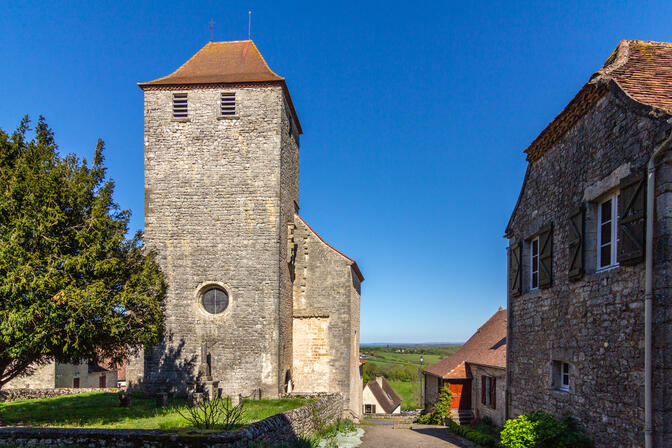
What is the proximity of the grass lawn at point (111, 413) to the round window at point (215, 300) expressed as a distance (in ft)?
10.6

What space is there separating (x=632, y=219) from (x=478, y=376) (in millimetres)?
14981

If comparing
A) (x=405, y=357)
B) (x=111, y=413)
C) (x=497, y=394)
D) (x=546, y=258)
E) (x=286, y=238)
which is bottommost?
(x=405, y=357)

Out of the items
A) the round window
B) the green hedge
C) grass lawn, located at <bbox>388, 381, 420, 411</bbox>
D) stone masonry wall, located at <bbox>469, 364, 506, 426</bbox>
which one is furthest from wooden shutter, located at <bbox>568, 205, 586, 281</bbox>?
grass lawn, located at <bbox>388, 381, 420, 411</bbox>

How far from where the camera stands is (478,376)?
64.3 ft

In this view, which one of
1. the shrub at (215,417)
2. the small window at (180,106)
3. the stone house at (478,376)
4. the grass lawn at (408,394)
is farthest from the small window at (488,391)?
the grass lawn at (408,394)

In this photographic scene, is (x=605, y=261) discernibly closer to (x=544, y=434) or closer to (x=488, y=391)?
(x=544, y=434)

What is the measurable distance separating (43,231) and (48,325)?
2.07 metres

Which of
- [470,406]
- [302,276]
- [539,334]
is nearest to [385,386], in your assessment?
[470,406]

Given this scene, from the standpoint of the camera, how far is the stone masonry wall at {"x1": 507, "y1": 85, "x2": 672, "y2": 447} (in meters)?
5.80

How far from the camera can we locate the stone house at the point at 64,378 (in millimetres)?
23750

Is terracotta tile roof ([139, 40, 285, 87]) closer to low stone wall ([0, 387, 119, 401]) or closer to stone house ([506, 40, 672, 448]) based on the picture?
stone house ([506, 40, 672, 448])

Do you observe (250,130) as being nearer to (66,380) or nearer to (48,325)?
(48,325)

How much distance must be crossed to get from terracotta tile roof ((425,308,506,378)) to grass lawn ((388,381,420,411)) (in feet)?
113

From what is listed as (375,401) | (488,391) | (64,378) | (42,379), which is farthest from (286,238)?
(375,401)
